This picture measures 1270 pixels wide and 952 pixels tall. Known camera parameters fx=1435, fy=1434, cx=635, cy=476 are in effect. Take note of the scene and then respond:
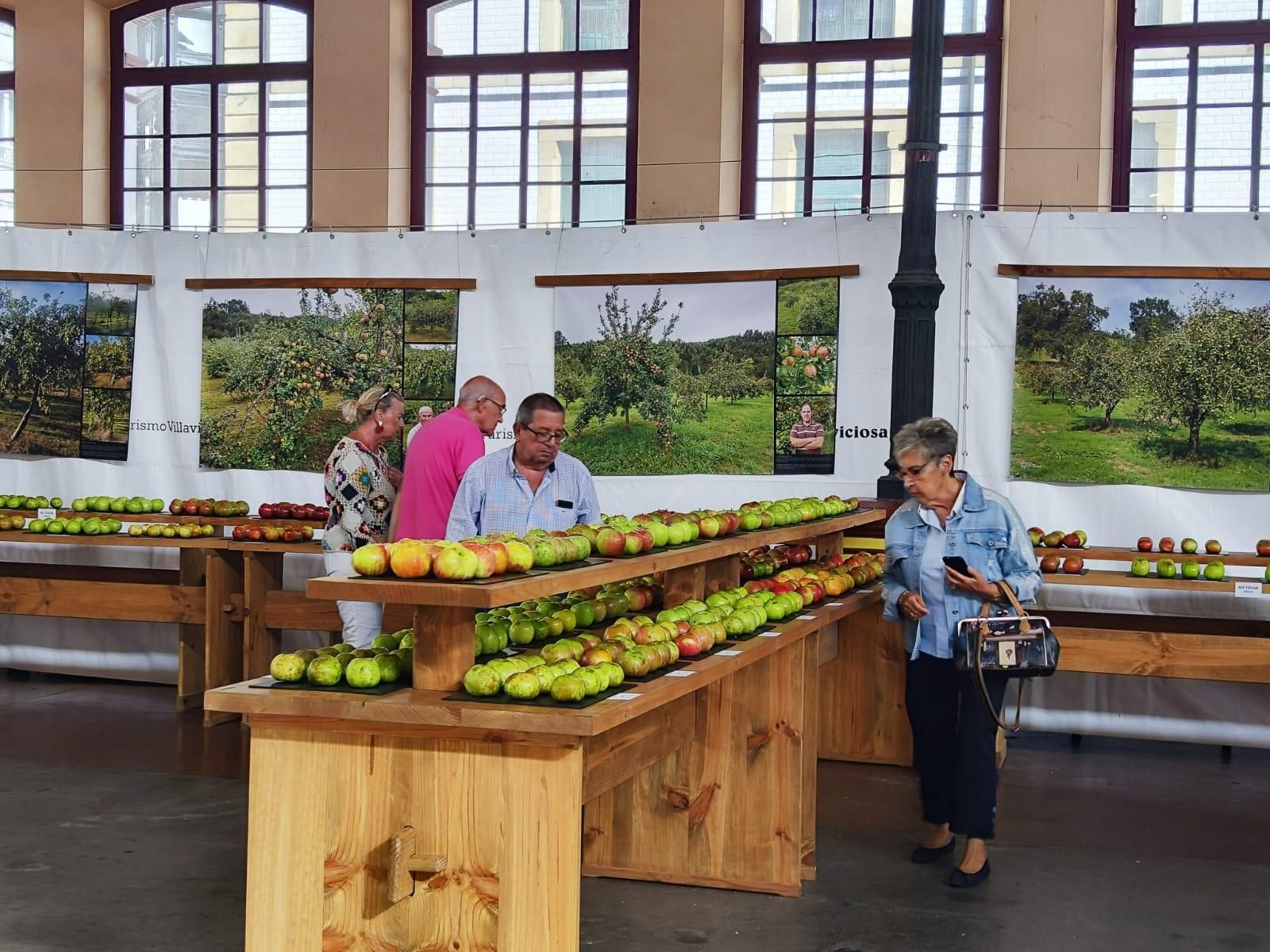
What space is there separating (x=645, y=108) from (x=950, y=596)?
586 centimetres

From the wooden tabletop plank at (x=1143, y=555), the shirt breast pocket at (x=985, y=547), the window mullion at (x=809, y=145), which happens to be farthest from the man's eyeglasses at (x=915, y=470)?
the window mullion at (x=809, y=145)

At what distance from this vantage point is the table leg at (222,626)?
838cm

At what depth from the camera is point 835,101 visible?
10320mm

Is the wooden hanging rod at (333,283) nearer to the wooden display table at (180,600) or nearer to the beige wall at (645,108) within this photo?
the beige wall at (645,108)

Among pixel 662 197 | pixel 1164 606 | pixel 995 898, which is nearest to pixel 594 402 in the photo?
pixel 662 197

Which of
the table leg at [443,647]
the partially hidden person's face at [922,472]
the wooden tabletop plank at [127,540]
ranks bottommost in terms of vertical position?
the wooden tabletop plank at [127,540]

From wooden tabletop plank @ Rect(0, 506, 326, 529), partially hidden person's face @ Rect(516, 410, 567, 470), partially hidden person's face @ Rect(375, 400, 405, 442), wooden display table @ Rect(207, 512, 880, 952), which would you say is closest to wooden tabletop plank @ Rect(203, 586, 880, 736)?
wooden display table @ Rect(207, 512, 880, 952)

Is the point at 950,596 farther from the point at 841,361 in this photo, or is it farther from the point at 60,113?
the point at 60,113

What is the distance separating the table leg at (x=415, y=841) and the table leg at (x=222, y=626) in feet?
15.6

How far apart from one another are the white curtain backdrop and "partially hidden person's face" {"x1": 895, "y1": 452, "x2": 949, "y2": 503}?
272 centimetres

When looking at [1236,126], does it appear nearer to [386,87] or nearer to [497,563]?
[386,87]

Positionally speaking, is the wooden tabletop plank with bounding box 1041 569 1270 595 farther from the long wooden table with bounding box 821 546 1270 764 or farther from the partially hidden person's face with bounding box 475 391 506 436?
the partially hidden person's face with bounding box 475 391 506 436

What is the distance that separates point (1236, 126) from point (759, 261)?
11.8 ft

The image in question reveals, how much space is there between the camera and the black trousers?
213 inches
